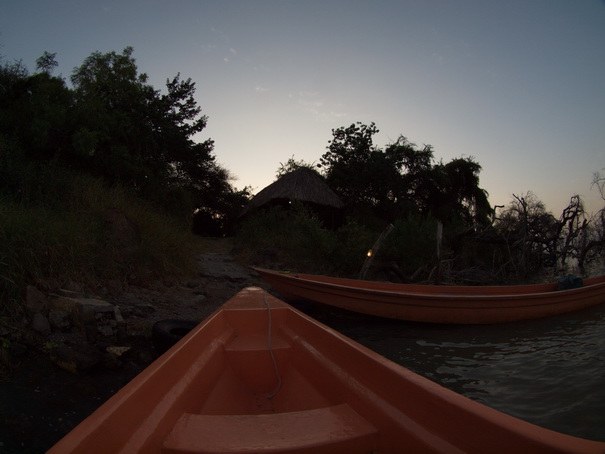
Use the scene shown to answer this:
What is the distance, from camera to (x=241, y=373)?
8.00 ft

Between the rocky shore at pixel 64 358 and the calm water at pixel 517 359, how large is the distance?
11.1 ft

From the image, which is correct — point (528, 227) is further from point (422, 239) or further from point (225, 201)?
point (225, 201)

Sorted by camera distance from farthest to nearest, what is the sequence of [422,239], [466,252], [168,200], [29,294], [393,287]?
[466,252]
[168,200]
[422,239]
[393,287]
[29,294]

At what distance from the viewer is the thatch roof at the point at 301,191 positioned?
50.6ft

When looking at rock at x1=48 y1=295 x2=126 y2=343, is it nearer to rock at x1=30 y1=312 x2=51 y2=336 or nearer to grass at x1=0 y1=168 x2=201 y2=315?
rock at x1=30 y1=312 x2=51 y2=336

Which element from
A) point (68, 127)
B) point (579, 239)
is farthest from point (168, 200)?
point (579, 239)

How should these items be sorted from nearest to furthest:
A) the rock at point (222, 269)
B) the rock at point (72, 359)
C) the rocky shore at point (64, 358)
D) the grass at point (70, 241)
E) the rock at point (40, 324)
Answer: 1. the rocky shore at point (64, 358)
2. the rock at point (72, 359)
3. the rock at point (40, 324)
4. the grass at point (70, 241)
5. the rock at point (222, 269)

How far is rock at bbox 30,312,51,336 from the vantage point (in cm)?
366

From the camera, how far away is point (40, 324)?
370cm

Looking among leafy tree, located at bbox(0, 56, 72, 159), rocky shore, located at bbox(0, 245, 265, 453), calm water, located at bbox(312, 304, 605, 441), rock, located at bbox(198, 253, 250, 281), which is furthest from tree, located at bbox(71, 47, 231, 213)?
calm water, located at bbox(312, 304, 605, 441)

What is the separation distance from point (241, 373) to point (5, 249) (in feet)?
13.3

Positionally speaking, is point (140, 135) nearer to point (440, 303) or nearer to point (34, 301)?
point (34, 301)

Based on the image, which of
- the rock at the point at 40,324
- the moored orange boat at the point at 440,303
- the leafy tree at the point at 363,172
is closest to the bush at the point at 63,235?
the rock at the point at 40,324

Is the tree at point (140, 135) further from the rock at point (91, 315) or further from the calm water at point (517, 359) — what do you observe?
the calm water at point (517, 359)
